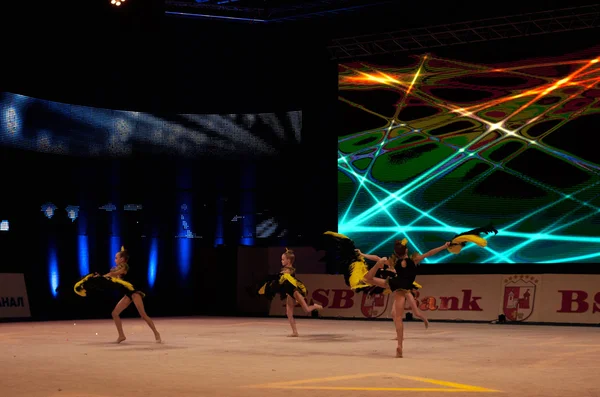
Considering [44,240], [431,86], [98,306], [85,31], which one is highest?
[85,31]

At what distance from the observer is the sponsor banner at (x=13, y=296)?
24.1 m

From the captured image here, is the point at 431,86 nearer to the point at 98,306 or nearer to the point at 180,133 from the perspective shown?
the point at 180,133

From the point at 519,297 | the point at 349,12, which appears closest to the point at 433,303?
the point at 519,297

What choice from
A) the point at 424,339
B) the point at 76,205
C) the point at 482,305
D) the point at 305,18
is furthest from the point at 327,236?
the point at 76,205

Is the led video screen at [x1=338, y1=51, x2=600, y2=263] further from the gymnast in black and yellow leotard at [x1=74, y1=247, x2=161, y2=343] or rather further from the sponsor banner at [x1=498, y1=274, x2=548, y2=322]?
the gymnast in black and yellow leotard at [x1=74, y1=247, x2=161, y2=343]

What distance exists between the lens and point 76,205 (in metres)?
27.2

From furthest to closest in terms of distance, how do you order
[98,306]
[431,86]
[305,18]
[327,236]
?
1. [98,306]
2. [305,18]
3. [431,86]
4. [327,236]

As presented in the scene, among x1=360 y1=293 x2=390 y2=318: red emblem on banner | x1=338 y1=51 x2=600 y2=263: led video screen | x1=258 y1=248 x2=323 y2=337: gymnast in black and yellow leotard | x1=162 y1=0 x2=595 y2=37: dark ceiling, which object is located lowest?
x1=360 y1=293 x2=390 y2=318: red emblem on banner

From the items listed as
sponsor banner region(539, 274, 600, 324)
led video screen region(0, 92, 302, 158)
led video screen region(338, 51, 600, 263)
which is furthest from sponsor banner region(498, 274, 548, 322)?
led video screen region(0, 92, 302, 158)

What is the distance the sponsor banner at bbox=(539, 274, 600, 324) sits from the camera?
21.7 m

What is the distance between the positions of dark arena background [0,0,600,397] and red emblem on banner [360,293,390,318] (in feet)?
0.93

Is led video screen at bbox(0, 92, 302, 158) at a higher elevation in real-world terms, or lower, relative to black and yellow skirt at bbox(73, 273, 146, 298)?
higher

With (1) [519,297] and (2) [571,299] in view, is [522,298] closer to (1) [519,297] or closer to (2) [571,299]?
(1) [519,297]

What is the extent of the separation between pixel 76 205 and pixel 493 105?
44.4 ft
